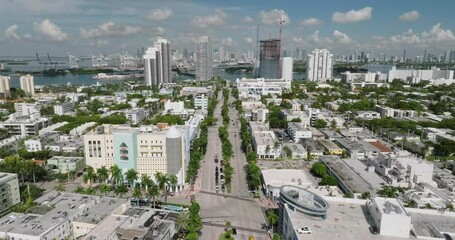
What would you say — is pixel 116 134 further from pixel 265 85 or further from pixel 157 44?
pixel 157 44

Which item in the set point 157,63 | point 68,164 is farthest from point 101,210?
point 157,63

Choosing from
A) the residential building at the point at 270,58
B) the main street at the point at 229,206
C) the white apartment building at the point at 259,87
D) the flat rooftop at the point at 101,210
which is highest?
the residential building at the point at 270,58

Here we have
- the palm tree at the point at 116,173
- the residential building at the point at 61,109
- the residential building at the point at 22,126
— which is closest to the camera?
the palm tree at the point at 116,173

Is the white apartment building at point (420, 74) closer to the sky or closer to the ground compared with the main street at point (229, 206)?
closer to the sky

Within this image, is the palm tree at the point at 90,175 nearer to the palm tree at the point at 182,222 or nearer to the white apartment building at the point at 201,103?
the palm tree at the point at 182,222

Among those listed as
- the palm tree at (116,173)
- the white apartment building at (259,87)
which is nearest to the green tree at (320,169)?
the palm tree at (116,173)

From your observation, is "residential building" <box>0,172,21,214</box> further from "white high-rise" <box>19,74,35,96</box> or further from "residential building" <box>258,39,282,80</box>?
"residential building" <box>258,39,282,80</box>

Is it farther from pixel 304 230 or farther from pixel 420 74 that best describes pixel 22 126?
pixel 420 74
